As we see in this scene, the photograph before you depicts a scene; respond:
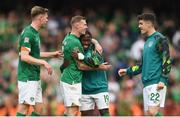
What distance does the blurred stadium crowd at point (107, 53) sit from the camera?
19048mm

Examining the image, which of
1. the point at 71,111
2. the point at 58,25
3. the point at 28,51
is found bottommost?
the point at 71,111

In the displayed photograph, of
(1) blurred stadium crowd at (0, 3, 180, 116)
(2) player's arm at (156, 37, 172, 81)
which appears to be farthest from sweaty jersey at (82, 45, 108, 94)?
(1) blurred stadium crowd at (0, 3, 180, 116)

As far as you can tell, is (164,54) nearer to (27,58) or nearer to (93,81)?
(93,81)

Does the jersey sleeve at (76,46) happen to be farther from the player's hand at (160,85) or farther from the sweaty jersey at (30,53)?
the player's hand at (160,85)

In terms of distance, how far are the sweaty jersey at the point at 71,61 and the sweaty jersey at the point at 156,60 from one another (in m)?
1.16

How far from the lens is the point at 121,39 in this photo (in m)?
22.1

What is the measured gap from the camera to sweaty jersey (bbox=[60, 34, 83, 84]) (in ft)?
45.9

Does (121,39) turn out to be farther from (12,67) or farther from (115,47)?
(12,67)

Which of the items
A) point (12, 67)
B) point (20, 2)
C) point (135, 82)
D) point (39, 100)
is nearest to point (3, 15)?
point (20, 2)

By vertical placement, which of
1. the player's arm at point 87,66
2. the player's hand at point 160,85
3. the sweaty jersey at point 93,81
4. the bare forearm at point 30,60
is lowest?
the player's hand at point 160,85

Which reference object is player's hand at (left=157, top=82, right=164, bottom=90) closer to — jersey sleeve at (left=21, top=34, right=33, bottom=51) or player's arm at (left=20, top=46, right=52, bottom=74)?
player's arm at (left=20, top=46, right=52, bottom=74)

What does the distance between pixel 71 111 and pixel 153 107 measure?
1.45m

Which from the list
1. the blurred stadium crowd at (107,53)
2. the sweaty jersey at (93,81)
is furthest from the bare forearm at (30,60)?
the blurred stadium crowd at (107,53)

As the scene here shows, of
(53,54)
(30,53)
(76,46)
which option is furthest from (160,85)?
(30,53)
